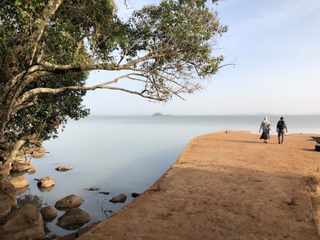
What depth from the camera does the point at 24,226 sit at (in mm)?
Answer: 12969

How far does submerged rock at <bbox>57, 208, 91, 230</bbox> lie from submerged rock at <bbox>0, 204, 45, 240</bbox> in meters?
1.58

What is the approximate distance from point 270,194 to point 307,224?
9.35ft

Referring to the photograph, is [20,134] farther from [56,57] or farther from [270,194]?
[270,194]

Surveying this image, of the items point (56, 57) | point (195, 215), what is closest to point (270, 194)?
point (195, 215)

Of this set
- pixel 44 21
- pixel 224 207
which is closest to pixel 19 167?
pixel 44 21

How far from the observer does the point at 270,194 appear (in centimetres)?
1180

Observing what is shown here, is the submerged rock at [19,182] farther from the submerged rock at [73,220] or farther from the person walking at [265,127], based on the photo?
the person walking at [265,127]

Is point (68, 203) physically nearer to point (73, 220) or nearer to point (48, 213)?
point (48, 213)

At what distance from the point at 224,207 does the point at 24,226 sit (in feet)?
28.6

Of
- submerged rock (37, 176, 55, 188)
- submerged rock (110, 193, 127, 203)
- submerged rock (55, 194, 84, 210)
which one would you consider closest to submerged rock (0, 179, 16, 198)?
submerged rock (55, 194, 84, 210)

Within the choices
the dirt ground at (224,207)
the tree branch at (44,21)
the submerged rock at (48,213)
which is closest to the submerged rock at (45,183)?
the submerged rock at (48,213)

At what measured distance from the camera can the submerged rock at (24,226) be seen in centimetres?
1239

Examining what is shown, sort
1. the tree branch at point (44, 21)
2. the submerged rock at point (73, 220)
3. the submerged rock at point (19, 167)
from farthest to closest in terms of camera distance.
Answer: the submerged rock at point (19, 167) → the submerged rock at point (73, 220) → the tree branch at point (44, 21)

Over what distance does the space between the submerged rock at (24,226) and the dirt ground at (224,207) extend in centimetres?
496
